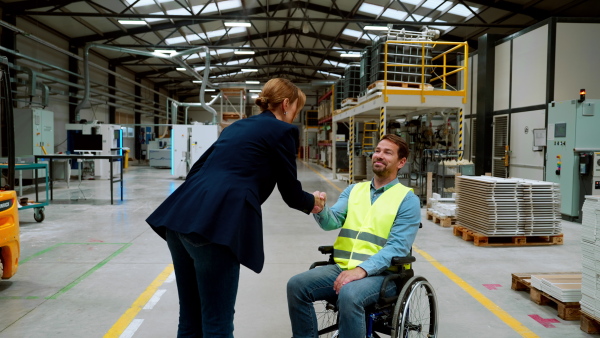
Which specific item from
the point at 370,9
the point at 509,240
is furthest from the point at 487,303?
the point at 370,9

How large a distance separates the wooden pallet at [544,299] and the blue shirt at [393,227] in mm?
2043

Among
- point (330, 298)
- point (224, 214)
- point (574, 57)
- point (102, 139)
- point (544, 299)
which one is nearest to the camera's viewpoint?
point (224, 214)

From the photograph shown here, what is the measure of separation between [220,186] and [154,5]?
55.3 ft

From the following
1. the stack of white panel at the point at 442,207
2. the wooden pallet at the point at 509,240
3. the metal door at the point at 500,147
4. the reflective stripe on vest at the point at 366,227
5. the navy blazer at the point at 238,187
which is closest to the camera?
the navy blazer at the point at 238,187

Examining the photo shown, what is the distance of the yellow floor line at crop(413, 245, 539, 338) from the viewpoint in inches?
145

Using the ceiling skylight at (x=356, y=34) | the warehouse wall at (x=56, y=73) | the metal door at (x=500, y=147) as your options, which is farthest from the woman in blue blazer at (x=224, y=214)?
the ceiling skylight at (x=356, y=34)

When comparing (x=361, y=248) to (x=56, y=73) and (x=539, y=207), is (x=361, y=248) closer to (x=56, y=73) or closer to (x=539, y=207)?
(x=539, y=207)

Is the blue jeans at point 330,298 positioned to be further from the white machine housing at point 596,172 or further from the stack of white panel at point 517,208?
the white machine housing at point 596,172

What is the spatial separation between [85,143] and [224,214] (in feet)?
47.9

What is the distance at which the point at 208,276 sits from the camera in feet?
6.54

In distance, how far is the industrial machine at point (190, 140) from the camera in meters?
16.9

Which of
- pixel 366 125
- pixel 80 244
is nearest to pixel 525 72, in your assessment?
pixel 366 125

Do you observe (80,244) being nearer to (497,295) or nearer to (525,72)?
(497,295)

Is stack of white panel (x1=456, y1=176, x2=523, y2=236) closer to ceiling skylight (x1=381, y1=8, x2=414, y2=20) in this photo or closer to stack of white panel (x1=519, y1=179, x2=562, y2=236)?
stack of white panel (x1=519, y1=179, x2=562, y2=236)
